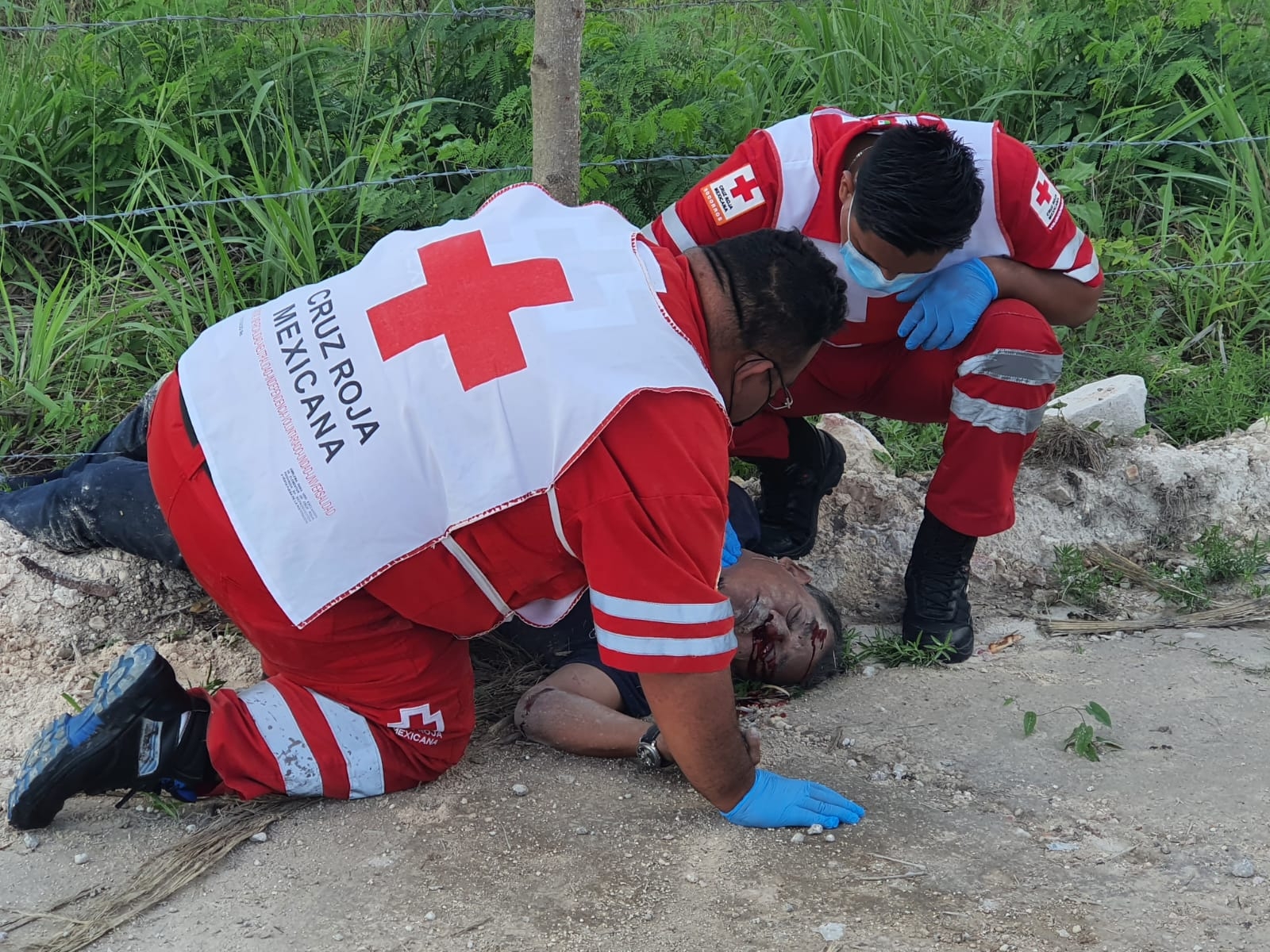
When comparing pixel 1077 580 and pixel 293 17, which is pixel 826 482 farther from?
pixel 293 17

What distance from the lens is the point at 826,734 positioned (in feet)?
8.28

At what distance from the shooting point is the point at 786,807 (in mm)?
2145

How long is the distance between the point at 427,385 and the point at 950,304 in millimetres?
1337

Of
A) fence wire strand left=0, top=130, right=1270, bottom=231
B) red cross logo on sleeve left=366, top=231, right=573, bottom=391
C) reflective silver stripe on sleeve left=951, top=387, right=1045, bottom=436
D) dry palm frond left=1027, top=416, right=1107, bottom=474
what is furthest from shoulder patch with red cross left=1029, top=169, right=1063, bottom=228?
red cross logo on sleeve left=366, top=231, right=573, bottom=391

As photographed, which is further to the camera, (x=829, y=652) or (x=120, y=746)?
(x=829, y=652)

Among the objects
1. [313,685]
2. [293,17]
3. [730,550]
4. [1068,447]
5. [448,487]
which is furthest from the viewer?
[293,17]

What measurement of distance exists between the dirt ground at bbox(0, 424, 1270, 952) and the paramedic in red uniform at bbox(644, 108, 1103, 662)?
0.36 metres

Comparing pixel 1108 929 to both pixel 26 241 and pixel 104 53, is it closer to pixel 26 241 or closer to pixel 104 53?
pixel 26 241

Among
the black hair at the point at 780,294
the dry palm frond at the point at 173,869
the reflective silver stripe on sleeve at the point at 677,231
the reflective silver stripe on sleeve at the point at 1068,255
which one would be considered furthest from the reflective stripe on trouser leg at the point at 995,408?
→ the dry palm frond at the point at 173,869

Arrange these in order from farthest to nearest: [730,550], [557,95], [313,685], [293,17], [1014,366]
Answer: [293,17]
[557,95]
[1014,366]
[730,550]
[313,685]

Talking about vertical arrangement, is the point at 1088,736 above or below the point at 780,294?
below

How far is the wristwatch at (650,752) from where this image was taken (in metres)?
2.35

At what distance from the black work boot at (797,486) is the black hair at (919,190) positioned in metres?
0.73

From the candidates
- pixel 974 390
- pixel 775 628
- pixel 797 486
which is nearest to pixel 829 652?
pixel 775 628
